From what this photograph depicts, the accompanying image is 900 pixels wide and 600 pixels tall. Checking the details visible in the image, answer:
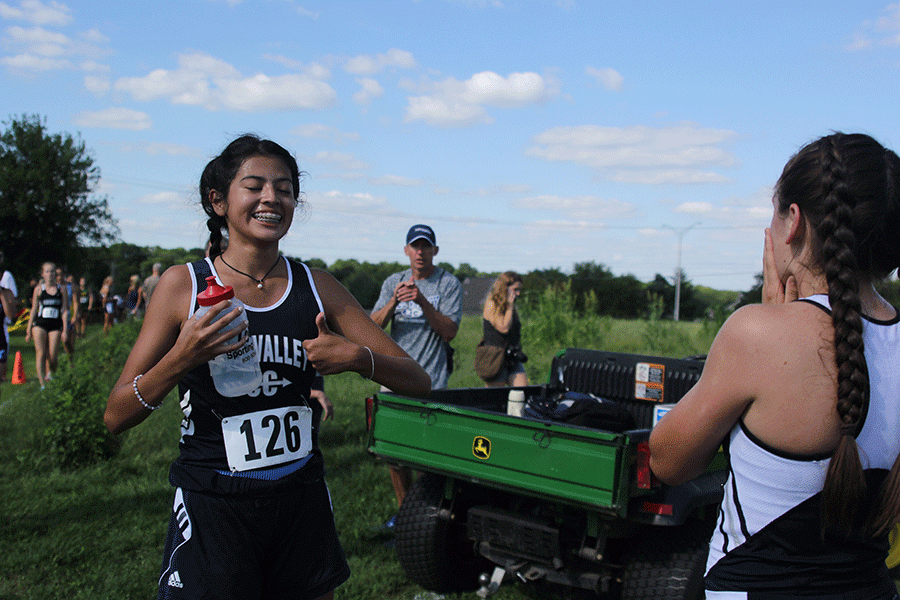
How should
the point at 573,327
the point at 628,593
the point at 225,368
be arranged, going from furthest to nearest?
the point at 573,327 < the point at 628,593 < the point at 225,368

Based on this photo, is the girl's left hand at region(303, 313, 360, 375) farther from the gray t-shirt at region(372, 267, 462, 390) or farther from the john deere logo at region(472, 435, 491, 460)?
the gray t-shirt at region(372, 267, 462, 390)

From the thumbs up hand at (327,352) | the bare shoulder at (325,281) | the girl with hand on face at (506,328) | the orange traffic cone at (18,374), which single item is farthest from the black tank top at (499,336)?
the orange traffic cone at (18,374)

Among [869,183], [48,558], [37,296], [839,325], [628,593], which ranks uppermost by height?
[869,183]

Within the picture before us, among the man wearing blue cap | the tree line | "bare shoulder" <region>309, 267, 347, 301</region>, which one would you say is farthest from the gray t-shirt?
the tree line

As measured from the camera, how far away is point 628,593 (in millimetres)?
3545

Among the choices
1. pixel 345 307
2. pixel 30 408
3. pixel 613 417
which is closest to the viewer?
pixel 345 307

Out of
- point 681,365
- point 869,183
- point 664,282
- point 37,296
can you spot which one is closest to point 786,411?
point 869,183

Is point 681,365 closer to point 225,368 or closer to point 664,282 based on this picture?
point 225,368

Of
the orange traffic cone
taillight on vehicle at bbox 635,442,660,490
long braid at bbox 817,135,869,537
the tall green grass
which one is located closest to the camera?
long braid at bbox 817,135,869,537

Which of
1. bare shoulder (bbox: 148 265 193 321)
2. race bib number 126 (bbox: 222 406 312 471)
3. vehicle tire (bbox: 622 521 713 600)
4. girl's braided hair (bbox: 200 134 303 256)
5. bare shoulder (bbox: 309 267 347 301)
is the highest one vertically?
girl's braided hair (bbox: 200 134 303 256)

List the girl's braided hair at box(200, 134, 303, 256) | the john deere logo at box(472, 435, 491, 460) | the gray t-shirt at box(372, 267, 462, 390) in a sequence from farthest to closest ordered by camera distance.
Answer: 1. the gray t-shirt at box(372, 267, 462, 390)
2. the john deere logo at box(472, 435, 491, 460)
3. the girl's braided hair at box(200, 134, 303, 256)

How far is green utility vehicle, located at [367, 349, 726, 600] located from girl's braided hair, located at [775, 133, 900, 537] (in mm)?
1821

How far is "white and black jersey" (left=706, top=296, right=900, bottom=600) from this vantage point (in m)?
1.52

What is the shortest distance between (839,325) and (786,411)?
21 cm
